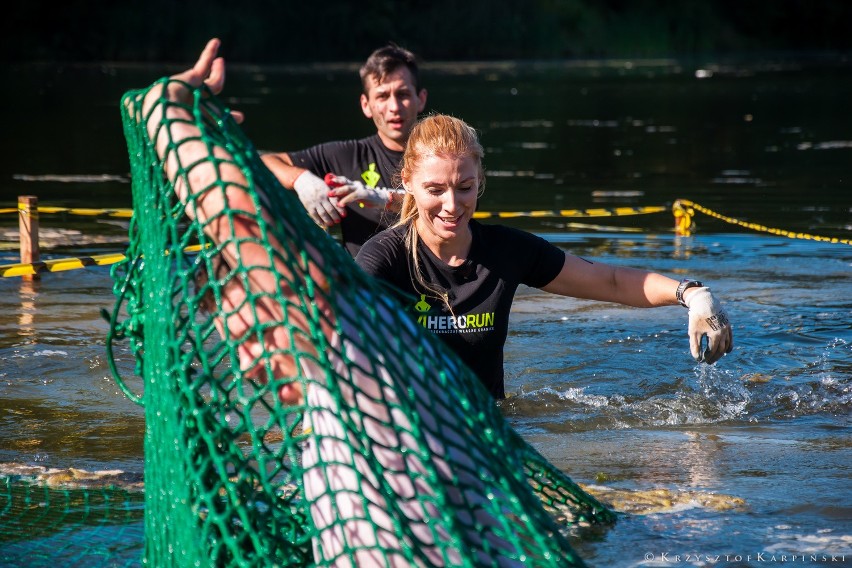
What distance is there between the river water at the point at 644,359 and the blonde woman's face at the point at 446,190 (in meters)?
1.07

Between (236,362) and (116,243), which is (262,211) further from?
(116,243)

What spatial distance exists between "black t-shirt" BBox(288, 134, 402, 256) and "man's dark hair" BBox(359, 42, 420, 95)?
1.10ft

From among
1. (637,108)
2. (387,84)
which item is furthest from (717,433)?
→ (637,108)

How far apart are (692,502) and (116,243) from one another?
7810 millimetres

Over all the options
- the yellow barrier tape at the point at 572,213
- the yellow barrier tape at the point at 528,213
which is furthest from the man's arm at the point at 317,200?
the yellow barrier tape at the point at 572,213

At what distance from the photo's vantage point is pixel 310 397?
260 centimetres

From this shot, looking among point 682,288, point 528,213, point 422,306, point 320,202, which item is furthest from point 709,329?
point 528,213

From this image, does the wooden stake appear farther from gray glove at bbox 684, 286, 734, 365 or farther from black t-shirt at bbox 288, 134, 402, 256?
gray glove at bbox 684, 286, 734, 365

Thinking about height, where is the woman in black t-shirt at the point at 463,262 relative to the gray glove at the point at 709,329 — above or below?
above

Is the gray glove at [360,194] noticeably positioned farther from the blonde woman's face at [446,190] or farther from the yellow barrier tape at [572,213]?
the yellow barrier tape at [572,213]

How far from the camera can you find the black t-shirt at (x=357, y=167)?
6273mm

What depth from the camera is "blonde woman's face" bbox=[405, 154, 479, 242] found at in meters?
4.23

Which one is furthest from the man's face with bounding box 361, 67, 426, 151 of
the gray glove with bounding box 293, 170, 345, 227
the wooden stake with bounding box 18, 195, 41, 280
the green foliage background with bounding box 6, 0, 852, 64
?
the green foliage background with bounding box 6, 0, 852, 64

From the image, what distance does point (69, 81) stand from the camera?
38906 millimetres
